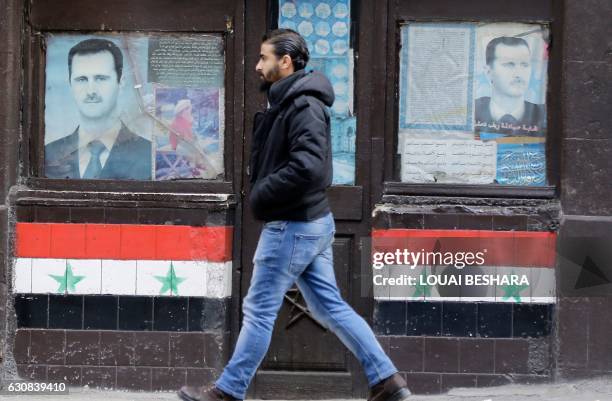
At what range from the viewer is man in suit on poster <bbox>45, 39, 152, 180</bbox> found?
6750 millimetres

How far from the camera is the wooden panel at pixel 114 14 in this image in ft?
21.9

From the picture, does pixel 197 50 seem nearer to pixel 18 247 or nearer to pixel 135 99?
pixel 135 99

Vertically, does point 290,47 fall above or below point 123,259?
above

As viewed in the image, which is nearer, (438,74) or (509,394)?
(509,394)

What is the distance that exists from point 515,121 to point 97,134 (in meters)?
2.66

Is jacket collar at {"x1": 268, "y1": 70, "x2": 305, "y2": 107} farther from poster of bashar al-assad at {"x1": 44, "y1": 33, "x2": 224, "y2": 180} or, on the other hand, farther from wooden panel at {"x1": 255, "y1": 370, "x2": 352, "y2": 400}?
wooden panel at {"x1": 255, "y1": 370, "x2": 352, "y2": 400}

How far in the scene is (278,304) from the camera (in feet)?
17.0

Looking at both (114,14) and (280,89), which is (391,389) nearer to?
(280,89)

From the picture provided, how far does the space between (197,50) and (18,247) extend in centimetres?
166

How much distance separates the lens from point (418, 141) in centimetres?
672

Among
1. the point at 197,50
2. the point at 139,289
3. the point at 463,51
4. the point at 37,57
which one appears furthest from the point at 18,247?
the point at 463,51

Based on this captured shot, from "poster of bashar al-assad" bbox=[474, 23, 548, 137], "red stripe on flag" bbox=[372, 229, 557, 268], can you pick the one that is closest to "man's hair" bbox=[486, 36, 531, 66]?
"poster of bashar al-assad" bbox=[474, 23, 548, 137]

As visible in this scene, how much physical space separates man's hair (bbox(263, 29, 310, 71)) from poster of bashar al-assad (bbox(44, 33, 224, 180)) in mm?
1453

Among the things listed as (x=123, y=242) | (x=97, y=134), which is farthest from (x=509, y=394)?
(x=97, y=134)
